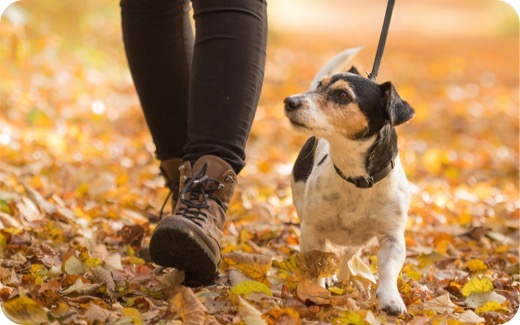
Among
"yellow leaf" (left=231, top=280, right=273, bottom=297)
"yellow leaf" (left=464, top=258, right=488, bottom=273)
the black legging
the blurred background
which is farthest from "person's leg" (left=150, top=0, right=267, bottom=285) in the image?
"yellow leaf" (left=464, top=258, right=488, bottom=273)

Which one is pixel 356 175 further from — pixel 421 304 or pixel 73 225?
pixel 73 225

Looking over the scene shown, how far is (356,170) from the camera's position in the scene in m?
2.95

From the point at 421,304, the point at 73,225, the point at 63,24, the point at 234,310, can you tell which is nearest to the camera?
the point at 234,310

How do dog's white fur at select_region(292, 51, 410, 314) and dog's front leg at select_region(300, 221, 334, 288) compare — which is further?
dog's front leg at select_region(300, 221, 334, 288)

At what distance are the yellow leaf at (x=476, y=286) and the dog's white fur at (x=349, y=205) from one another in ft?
1.08

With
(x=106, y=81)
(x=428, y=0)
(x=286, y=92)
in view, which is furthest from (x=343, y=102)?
(x=428, y=0)

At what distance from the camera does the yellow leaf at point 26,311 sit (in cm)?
229

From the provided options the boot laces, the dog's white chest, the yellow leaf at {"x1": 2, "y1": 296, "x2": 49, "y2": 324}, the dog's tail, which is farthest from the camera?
the dog's tail

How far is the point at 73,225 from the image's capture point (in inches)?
146

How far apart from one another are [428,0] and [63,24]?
2545 centimetres

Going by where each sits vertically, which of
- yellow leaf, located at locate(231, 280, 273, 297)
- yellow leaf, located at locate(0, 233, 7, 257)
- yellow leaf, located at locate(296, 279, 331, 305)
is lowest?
yellow leaf, located at locate(0, 233, 7, 257)

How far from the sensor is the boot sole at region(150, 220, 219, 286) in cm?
259

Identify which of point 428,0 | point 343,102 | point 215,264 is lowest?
point 428,0

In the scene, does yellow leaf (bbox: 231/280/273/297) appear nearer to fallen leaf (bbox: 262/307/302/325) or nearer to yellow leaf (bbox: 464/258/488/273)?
fallen leaf (bbox: 262/307/302/325)
